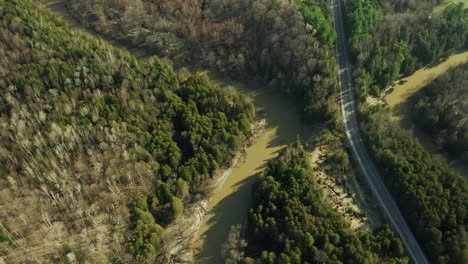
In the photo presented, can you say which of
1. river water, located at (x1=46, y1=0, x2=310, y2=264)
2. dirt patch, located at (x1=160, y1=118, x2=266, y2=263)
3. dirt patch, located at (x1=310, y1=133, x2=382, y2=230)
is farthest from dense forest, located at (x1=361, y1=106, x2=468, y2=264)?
dirt patch, located at (x1=160, y1=118, x2=266, y2=263)

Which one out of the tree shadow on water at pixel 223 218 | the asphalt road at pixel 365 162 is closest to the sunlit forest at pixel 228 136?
the asphalt road at pixel 365 162

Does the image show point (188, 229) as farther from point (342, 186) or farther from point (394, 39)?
point (394, 39)

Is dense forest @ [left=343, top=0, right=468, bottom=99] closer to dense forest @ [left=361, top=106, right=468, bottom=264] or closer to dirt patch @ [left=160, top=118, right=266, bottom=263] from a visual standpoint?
dense forest @ [left=361, top=106, right=468, bottom=264]

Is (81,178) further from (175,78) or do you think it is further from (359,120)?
(359,120)

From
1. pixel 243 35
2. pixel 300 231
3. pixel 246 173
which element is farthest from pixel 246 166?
pixel 243 35

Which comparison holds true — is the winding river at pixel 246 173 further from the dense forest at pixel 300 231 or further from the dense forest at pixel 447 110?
the dense forest at pixel 447 110

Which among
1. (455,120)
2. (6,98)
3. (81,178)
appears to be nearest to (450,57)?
(455,120)

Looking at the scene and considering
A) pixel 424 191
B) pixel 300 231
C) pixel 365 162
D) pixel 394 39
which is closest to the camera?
pixel 300 231
